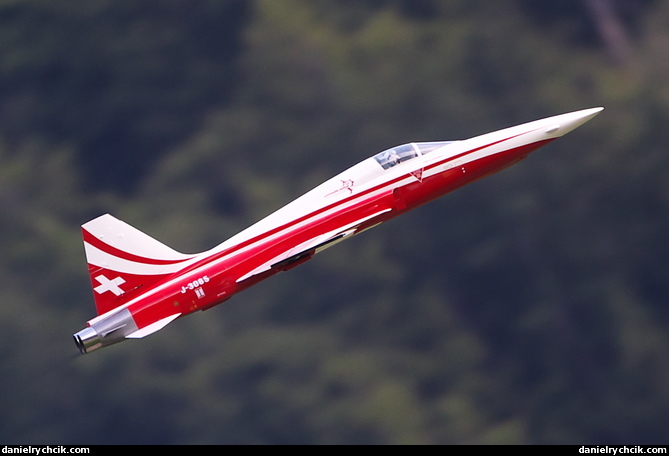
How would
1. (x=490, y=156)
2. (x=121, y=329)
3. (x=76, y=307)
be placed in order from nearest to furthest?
(x=121, y=329) < (x=490, y=156) < (x=76, y=307)

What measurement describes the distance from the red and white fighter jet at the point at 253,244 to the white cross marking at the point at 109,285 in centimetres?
2

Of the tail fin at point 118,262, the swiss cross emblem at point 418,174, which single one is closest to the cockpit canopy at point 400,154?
the swiss cross emblem at point 418,174

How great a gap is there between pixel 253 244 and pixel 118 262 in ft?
11.2

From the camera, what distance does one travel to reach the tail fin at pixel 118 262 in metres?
24.2

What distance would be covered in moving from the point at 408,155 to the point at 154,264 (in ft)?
22.7

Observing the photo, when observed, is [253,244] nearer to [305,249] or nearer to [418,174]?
[305,249]

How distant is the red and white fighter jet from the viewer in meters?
23.8

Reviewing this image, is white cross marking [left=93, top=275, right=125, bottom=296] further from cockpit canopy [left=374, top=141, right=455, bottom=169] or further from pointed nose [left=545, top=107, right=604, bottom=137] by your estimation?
pointed nose [left=545, top=107, right=604, bottom=137]

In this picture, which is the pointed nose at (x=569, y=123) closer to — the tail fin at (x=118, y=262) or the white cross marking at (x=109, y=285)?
the tail fin at (x=118, y=262)

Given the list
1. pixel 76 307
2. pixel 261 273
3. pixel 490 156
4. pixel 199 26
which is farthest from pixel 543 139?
pixel 199 26

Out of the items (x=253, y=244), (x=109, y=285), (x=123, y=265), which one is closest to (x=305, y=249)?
(x=253, y=244)

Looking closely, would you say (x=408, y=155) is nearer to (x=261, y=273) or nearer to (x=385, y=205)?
(x=385, y=205)

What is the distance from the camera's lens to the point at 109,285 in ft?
79.6

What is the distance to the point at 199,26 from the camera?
153ft
